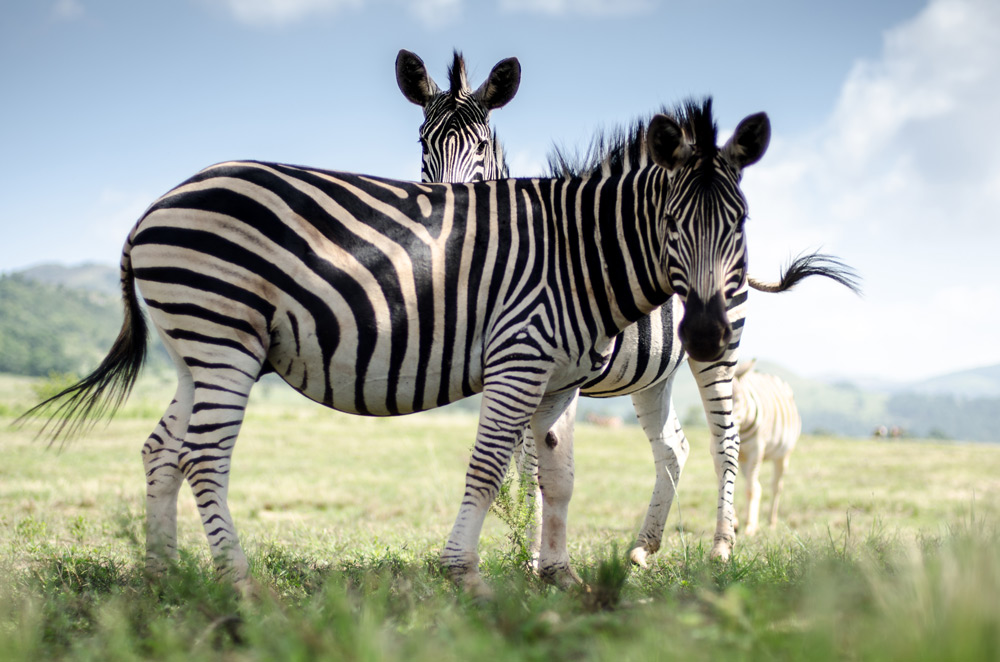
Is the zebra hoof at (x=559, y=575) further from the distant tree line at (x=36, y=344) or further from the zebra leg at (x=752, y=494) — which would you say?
the distant tree line at (x=36, y=344)

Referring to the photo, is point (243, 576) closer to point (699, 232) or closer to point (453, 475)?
point (699, 232)

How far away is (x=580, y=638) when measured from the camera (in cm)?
265

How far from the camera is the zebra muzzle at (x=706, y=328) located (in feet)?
12.6

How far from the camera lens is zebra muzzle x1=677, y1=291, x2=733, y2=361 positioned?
12.6 ft

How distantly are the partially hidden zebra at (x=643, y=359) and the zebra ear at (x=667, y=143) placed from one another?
108 cm

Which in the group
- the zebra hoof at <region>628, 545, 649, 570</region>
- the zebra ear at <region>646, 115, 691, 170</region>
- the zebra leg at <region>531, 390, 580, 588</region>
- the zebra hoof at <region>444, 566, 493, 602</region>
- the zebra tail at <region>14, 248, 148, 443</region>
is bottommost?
the zebra hoof at <region>628, 545, 649, 570</region>

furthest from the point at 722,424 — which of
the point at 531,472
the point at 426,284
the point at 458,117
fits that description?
the point at 458,117

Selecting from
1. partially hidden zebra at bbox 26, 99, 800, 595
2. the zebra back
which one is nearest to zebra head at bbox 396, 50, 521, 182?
partially hidden zebra at bbox 26, 99, 800, 595

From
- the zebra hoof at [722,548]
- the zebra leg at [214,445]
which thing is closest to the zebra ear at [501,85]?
the zebra leg at [214,445]

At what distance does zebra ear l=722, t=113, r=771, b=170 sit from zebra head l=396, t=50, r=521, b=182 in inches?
90.3

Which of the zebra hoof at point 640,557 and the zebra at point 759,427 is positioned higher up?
the zebra at point 759,427

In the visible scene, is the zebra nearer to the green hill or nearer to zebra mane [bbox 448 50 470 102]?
zebra mane [bbox 448 50 470 102]

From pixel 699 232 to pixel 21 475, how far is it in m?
13.1

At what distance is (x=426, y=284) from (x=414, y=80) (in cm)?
300
